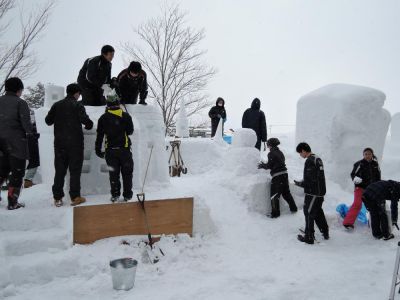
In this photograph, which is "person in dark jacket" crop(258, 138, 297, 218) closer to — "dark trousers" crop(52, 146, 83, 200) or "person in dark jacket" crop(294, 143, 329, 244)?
"person in dark jacket" crop(294, 143, 329, 244)

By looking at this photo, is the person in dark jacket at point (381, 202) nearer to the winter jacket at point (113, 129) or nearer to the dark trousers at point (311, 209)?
the dark trousers at point (311, 209)

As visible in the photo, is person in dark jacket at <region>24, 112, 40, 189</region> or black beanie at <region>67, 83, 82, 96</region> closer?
black beanie at <region>67, 83, 82, 96</region>

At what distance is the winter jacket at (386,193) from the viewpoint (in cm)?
573

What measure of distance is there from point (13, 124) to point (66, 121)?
2.37 feet

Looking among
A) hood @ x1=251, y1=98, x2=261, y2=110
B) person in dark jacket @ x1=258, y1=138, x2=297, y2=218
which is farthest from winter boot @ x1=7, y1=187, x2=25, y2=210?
hood @ x1=251, y1=98, x2=261, y2=110

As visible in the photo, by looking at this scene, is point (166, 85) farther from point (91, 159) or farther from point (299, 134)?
point (91, 159)

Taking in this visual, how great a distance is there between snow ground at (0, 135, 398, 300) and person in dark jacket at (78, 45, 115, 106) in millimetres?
1996

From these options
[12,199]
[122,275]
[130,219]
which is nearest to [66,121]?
[12,199]

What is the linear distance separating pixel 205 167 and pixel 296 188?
512 centimetres

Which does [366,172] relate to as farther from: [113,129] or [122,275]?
[122,275]

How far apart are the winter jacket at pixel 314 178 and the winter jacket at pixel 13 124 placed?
4500 millimetres

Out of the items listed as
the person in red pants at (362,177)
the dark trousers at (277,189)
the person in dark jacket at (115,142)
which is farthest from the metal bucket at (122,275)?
the person in red pants at (362,177)

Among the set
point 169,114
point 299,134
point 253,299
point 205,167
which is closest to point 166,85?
point 169,114

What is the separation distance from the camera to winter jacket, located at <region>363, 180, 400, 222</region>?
573 centimetres
